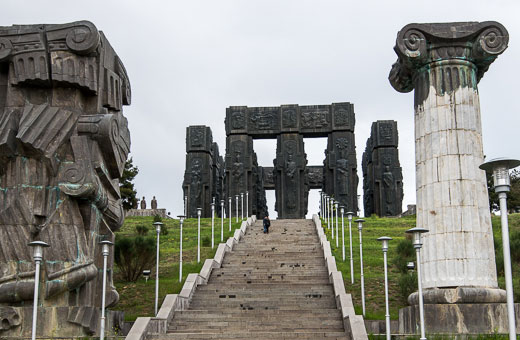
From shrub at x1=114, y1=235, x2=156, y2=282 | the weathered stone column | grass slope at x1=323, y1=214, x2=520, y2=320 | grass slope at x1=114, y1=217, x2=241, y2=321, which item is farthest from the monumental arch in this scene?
the weathered stone column

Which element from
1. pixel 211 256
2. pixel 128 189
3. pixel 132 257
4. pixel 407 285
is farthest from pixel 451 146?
pixel 128 189

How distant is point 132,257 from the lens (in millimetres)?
18922

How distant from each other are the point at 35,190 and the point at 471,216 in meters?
8.16

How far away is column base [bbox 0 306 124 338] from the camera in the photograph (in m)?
12.4

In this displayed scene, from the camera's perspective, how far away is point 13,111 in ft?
45.2

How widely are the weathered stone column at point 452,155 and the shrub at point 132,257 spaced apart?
8.97 metres

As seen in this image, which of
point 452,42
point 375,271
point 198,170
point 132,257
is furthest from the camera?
point 198,170

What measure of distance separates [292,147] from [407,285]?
21.5m

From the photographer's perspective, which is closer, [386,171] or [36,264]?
[36,264]

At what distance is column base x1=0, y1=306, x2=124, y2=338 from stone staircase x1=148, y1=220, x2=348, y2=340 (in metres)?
1.41

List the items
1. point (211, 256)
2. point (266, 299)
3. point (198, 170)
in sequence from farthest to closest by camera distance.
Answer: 1. point (198, 170)
2. point (211, 256)
3. point (266, 299)

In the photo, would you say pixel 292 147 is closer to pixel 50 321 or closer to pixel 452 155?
pixel 452 155

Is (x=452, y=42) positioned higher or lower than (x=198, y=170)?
lower

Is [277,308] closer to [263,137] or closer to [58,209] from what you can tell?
[58,209]
